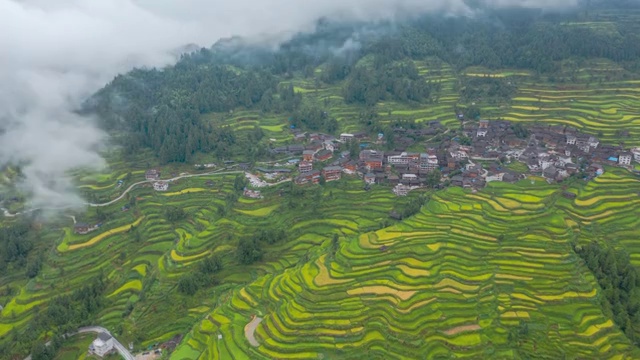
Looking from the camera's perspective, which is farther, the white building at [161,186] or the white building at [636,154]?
the white building at [161,186]

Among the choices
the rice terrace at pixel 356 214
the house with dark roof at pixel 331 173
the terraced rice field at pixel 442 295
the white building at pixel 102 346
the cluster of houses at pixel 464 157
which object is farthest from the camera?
the house with dark roof at pixel 331 173

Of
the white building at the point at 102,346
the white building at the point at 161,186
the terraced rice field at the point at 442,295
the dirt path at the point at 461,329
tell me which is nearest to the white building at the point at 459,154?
the terraced rice field at the point at 442,295

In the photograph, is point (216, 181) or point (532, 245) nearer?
point (532, 245)

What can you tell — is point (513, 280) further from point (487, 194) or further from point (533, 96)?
point (533, 96)

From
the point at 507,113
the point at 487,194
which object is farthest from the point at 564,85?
the point at 487,194

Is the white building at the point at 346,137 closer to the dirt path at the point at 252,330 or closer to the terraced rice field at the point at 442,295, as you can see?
the terraced rice field at the point at 442,295

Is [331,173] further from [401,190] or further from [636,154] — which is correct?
[636,154]
